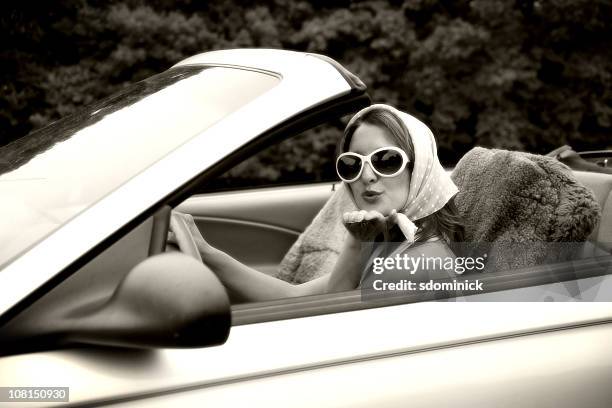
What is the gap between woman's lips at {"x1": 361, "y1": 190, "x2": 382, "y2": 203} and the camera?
2.15 metres

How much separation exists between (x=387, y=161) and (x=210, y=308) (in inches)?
34.0

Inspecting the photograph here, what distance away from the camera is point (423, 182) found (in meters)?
2.20

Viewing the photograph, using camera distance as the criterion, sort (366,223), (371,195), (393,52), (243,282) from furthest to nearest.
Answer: (393,52)
(243,282)
(371,195)
(366,223)

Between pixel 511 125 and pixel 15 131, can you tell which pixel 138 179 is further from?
pixel 511 125

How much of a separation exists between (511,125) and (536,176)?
7953 millimetres

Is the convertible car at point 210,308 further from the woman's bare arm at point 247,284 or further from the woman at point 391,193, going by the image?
the woman's bare arm at point 247,284

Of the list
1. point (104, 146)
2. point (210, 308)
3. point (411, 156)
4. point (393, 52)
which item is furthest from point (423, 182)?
point (393, 52)

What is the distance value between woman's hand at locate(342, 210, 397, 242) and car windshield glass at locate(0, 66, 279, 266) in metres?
0.44

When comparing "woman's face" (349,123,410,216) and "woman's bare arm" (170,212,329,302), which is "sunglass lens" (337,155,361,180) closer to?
"woman's face" (349,123,410,216)

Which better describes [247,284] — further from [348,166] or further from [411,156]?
[411,156]

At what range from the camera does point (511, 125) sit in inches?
399

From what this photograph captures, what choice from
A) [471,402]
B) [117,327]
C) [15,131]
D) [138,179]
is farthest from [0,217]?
[15,131]

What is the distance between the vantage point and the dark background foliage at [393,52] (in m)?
9.25

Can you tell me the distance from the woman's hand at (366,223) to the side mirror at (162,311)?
0.66 m
